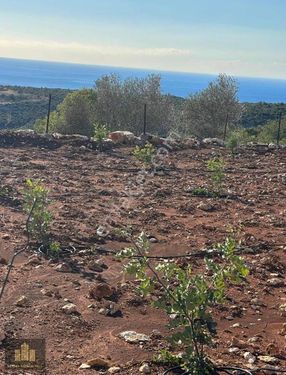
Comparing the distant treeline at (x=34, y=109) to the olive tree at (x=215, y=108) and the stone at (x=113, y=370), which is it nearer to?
the olive tree at (x=215, y=108)

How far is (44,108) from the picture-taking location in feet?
159

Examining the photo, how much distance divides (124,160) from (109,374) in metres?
10.3

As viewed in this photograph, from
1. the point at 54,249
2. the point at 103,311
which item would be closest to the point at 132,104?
the point at 54,249

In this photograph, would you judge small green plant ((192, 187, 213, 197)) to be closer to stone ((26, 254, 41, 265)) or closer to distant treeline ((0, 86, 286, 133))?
stone ((26, 254, 41, 265))

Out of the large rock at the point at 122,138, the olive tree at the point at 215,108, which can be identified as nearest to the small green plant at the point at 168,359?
the large rock at the point at 122,138

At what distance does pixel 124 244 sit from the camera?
22.7 feet

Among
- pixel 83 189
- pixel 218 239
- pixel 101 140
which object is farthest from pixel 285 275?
pixel 101 140

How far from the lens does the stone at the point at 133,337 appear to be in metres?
4.11

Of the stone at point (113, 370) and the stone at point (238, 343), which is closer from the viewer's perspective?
the stone at point (113, 370)

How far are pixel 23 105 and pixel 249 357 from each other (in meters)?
48.4

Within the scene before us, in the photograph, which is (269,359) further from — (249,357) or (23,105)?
(23,105)

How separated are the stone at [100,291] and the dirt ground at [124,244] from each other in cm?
6

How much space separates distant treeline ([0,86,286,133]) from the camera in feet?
138

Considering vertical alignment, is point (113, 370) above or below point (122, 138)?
below
